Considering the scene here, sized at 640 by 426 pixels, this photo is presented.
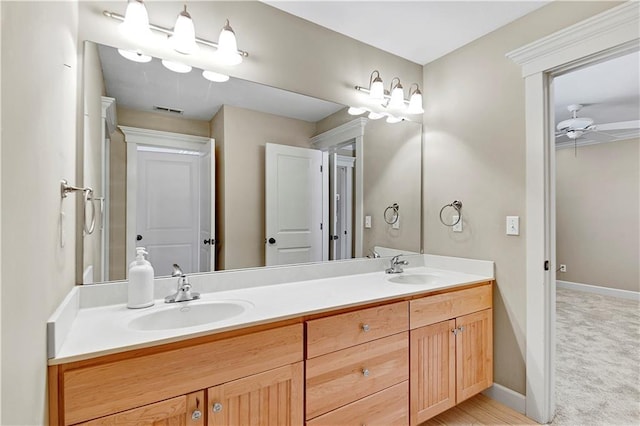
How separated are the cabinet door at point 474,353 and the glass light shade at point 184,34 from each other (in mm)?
2013

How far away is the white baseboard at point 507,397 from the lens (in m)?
1.91

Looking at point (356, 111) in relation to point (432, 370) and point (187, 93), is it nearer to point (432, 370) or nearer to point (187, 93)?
point (187, 93)

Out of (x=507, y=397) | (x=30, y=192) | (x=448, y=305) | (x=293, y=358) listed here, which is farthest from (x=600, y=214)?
(x=30, y=192)

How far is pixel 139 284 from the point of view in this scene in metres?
1.33

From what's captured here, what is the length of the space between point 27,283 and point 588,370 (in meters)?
3.32

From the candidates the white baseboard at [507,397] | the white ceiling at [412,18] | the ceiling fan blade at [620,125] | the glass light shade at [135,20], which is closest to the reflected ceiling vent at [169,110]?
the glass light shade at [135,20]

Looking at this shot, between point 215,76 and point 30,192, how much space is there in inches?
46.9

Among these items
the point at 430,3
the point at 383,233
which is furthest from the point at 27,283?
the point at 430,3

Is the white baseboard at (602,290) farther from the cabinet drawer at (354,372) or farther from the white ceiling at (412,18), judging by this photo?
the cabinet drawer at (354,372)

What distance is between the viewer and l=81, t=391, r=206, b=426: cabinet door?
95 centimetres

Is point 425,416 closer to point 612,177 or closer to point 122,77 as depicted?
point 122,77

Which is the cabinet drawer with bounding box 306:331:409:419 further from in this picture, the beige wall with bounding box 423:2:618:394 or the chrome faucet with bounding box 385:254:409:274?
the beige wall with bounding box 423:2:618:394

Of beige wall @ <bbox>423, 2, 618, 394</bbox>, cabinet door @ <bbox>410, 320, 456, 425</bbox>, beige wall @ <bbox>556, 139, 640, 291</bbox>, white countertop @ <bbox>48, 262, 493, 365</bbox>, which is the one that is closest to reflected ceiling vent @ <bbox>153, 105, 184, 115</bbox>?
white countertop @ <bbox>48, 262, 493, 365</bbox>

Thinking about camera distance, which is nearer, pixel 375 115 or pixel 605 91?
pixel 375 115
